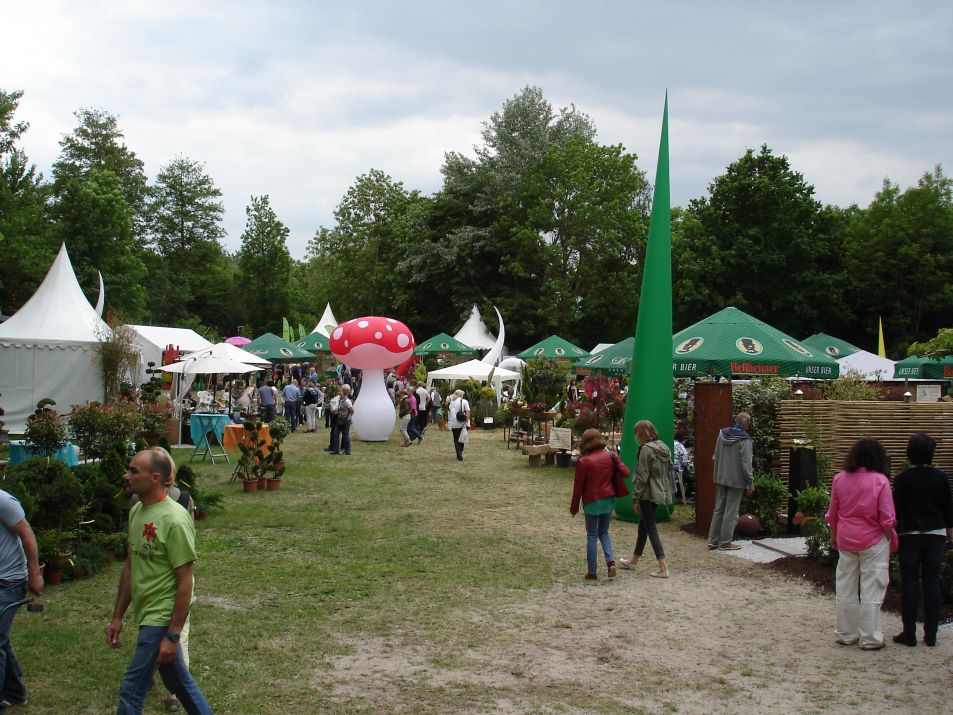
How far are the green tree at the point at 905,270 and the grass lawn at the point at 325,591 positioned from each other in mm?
31239

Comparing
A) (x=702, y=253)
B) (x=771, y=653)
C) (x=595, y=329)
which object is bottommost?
(x=771, y=653)

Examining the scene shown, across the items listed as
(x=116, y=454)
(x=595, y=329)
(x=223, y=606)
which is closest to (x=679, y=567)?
(x=223, y=606)

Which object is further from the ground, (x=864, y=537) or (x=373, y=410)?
(x=373, y=410)

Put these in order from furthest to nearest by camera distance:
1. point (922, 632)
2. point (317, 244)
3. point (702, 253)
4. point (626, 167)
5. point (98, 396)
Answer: point (317, 244) → point (626, 167) → point (702, 253) → point (98, 396) → point (922, 632)

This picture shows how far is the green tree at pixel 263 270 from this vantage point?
2467 inches

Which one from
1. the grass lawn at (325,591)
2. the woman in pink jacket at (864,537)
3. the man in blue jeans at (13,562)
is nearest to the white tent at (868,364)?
the grass lawn at (325,591)

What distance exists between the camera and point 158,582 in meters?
3.84

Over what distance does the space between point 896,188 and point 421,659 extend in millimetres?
47036

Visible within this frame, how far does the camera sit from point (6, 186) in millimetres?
32594

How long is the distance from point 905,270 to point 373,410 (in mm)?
29463

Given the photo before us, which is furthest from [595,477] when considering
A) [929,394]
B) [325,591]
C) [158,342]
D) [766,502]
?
[158,342]

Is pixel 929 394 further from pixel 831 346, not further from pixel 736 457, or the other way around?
pixel 831 346

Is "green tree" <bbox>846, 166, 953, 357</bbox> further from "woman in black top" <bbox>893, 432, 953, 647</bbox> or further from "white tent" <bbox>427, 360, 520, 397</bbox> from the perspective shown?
"woman in black top" <bbox>893, 432, 953, 647</bbox>

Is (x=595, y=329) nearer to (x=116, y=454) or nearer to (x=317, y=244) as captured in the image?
(x=317, y=244)
